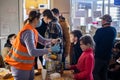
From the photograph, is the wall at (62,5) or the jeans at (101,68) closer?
the jeans at (101,68)

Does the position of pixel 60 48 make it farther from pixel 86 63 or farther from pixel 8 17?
pixel 8 17

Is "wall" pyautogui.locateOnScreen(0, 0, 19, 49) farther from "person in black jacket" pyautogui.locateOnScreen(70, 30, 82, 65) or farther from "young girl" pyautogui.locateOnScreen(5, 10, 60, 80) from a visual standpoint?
"young girl" pyautogui.locateOnScreen(5, 10, 60, 80)

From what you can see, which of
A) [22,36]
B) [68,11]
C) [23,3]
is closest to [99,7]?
[68,11]

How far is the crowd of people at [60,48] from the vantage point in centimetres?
255

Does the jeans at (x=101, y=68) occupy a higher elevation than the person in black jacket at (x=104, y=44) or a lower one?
lower

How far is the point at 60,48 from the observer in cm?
323

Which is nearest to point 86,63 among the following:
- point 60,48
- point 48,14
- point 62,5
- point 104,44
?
point 60,48

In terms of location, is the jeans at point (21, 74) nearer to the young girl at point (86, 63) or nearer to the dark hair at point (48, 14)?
the young girl at point (86, 63)

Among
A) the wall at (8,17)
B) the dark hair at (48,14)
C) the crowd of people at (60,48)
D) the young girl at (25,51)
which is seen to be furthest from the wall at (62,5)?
the young girl at (25,51)

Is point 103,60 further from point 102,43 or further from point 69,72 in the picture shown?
point 69,72

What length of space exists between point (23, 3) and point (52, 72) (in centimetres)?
332

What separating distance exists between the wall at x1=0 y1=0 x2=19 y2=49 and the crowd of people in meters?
1.56

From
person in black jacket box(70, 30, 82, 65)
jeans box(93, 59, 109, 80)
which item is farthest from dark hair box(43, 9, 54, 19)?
jeans box(93, 59, 109, 80)

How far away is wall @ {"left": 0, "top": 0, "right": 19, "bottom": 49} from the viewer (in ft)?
18.8
